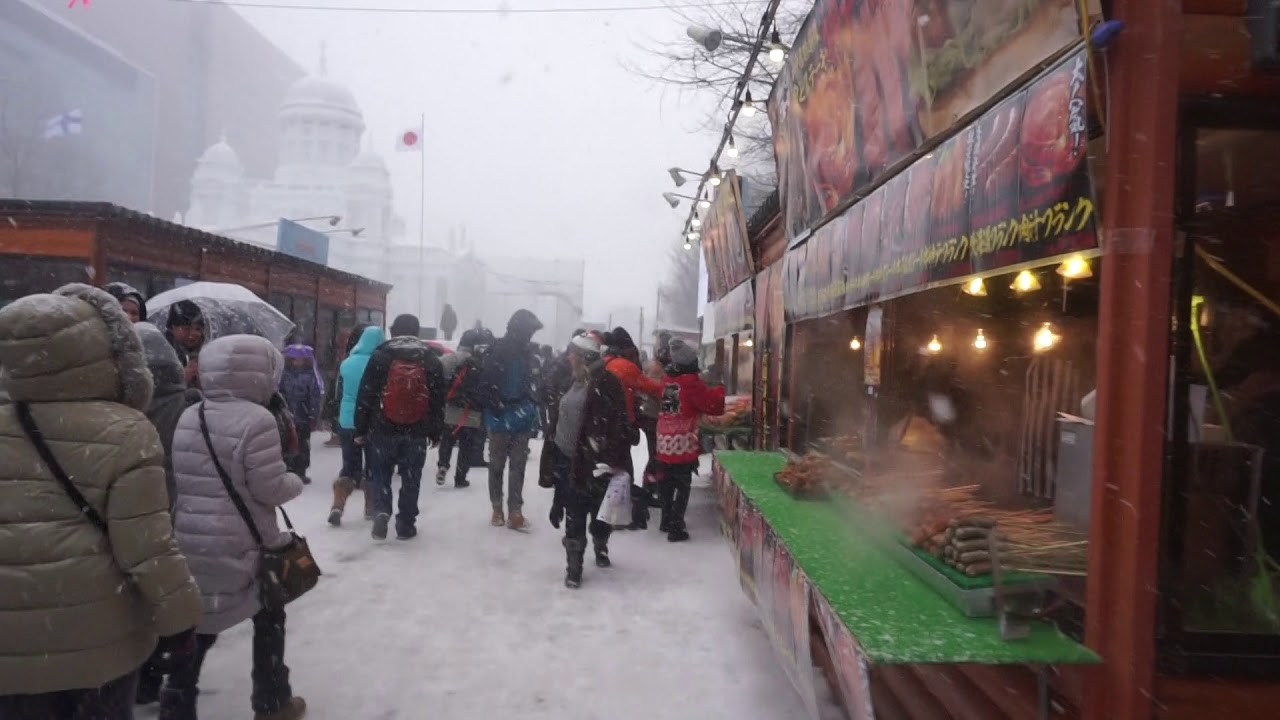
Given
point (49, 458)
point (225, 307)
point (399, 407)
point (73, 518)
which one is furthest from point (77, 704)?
point (225, 307)

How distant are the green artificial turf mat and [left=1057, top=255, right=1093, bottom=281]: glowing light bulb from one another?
1284 millimetres

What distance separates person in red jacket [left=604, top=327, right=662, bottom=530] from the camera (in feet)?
22.5

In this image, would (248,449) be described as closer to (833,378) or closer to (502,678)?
(502,678)

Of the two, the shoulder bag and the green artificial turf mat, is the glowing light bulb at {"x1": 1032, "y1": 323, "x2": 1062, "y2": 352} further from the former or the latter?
the shoulder bag

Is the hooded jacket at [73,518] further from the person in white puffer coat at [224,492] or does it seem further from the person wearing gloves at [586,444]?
the person wearing gloves at [586,444]

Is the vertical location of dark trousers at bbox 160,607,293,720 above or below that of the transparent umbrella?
below

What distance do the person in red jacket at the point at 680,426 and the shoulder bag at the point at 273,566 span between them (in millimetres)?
4680

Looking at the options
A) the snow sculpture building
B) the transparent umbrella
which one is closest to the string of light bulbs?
the transparent umbrella

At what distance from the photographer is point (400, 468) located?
7.09 meters

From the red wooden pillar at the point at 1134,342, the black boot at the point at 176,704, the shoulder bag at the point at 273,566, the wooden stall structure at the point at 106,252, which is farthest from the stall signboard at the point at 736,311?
the black boot at the point at 176,704

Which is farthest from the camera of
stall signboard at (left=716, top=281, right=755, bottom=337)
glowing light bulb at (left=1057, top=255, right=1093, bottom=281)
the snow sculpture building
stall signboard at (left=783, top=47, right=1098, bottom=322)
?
the snow sculpture building

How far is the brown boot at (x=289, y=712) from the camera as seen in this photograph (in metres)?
3.69

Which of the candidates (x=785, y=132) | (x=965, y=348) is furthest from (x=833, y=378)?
(x=785, y=132)

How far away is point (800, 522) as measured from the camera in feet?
14.5
